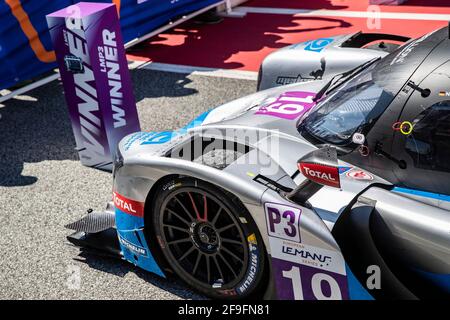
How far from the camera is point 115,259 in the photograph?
3955 millimetres

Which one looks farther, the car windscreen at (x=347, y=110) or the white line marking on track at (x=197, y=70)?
the white line marking on track at (x=197, y=70)

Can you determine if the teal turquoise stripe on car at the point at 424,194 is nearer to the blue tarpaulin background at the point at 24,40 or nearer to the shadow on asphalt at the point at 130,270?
the shadow on asphalt at the point at 130,270

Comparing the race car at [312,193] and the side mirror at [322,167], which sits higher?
the side mirror at [322,167]

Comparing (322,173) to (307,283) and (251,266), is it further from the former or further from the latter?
(251,266)

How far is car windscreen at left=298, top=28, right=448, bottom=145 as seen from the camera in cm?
296

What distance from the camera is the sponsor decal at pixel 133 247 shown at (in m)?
3.57

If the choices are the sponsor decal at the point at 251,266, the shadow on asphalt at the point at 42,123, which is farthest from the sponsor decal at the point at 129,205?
the shadow on asphalt at the point at 42,123

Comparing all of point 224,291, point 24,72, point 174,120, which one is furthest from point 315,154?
point 24,72

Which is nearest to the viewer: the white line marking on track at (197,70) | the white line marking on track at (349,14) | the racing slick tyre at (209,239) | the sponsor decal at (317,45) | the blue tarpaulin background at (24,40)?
the racing slick tyre at (209,239)

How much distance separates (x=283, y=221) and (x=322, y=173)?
1.30ft

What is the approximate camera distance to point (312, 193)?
110 inches

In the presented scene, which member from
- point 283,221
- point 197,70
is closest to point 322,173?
point 283,221

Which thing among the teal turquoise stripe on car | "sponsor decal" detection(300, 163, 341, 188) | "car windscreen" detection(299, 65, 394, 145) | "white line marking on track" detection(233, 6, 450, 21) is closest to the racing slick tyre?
"sponsor decal" detection(300, 163, 341, 188)

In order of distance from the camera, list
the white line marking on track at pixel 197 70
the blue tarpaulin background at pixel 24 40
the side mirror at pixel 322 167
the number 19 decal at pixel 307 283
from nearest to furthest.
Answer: the side mirror at pixel 322 167, the number 19 decal at pixel 307 283, the blue tarpaulin background at pixel 24 40, the white line marking on track at pixel 197 70
